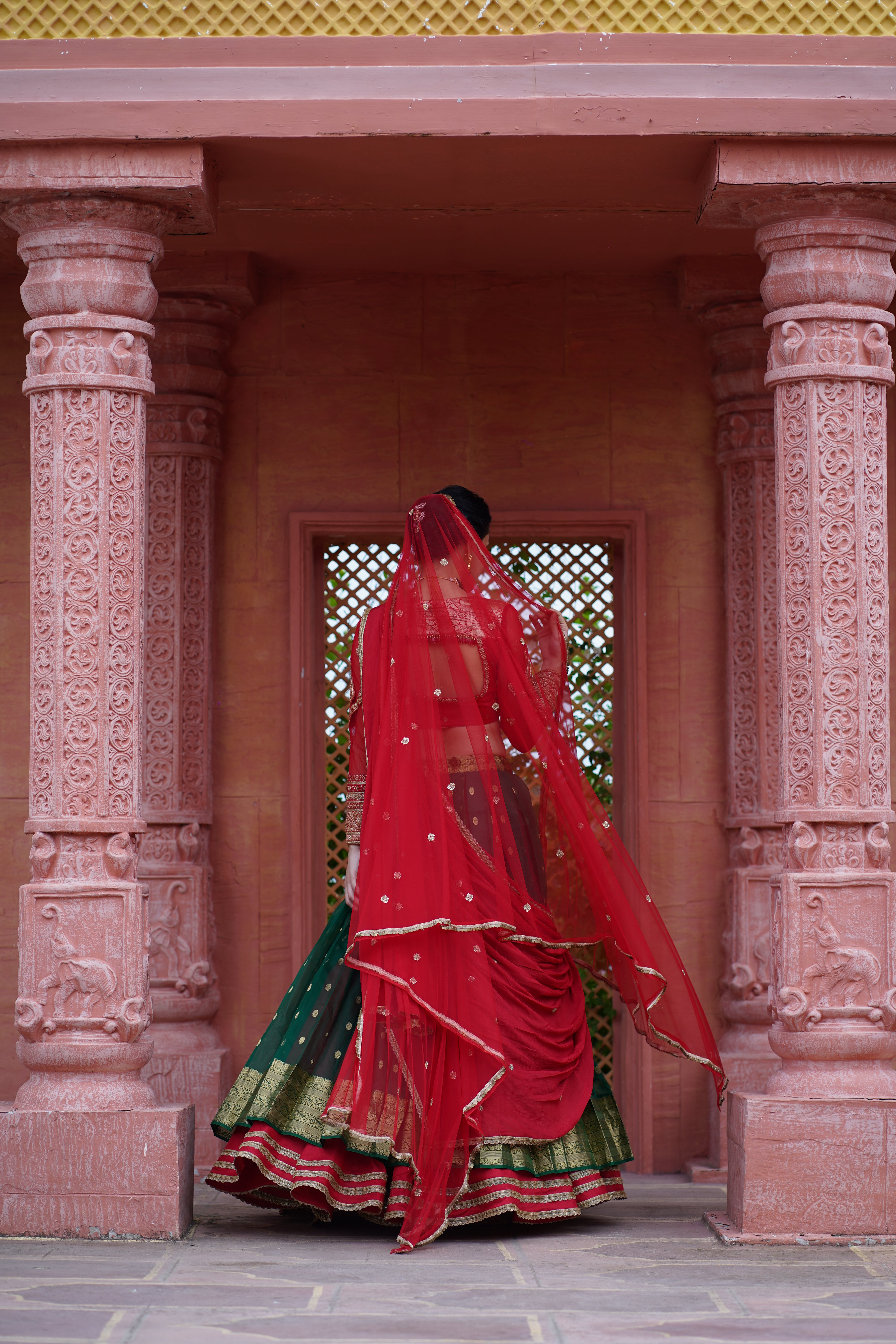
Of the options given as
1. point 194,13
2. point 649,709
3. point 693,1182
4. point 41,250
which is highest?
point 194,13

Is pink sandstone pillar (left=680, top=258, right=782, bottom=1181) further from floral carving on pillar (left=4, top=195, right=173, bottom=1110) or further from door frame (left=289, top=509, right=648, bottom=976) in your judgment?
floral carving on pillar (left=4, top=195, right=173, bottom=1110)

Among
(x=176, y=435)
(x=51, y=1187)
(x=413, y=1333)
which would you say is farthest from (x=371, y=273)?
(x=413, y=1333)

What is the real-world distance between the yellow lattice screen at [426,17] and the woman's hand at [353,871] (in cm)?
236

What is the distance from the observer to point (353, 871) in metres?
4.94

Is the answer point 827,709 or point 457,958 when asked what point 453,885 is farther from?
point 827,709

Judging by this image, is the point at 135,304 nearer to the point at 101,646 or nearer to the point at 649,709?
the point at 101,646

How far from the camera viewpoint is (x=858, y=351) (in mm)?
4863

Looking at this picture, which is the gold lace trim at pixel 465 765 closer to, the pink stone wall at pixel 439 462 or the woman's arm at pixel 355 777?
the woman's arm at pixel 355 777

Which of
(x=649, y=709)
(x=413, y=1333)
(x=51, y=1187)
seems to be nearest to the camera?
(x=413, y=1333)

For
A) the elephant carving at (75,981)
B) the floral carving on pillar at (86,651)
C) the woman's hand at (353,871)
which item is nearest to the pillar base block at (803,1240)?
the woman's hand at (353,871)

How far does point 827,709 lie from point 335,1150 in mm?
1902

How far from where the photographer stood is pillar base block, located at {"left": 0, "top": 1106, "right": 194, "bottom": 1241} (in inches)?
181

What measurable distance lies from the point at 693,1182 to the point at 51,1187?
238 centimetres

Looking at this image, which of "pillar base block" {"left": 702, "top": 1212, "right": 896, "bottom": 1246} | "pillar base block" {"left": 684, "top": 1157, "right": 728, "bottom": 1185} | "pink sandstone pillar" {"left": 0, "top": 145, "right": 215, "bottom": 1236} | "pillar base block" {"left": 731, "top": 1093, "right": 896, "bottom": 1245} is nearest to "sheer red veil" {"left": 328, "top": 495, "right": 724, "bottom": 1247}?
"pillar base block" {"left": 731, "top": 1093, "right": 896, "bottom": 1245}
